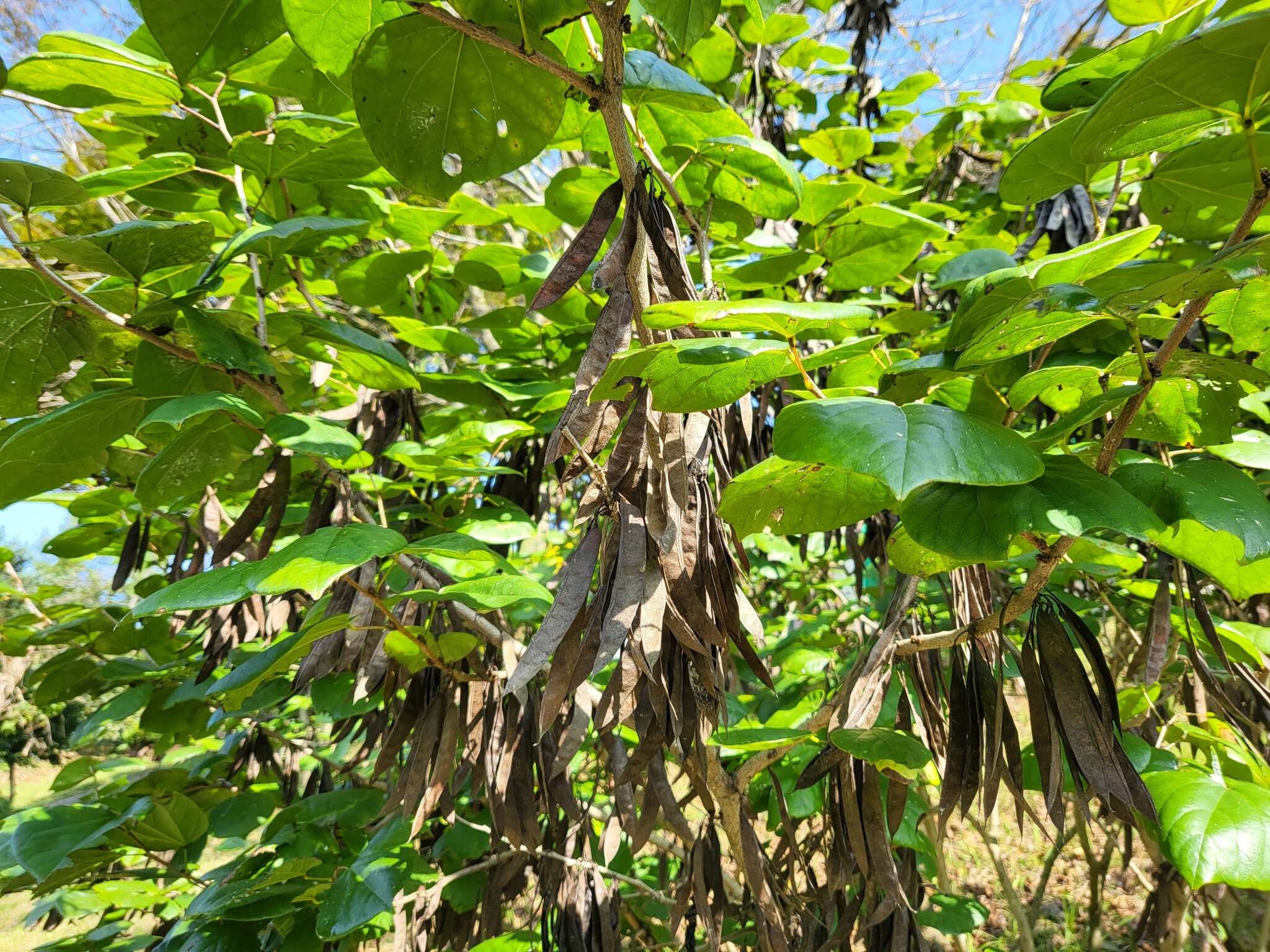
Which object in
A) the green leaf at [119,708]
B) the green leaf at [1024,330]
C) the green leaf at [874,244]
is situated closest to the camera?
the green leaf at [1024,330]

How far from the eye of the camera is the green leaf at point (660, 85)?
0.70 meters

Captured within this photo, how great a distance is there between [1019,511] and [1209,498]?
A: 164 millimetres

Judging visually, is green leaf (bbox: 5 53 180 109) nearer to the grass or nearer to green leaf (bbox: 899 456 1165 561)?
green leaf (bbox: 899 456 1165 561)

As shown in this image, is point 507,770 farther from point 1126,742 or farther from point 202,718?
point 202,718

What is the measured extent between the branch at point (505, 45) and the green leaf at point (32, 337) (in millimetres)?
712

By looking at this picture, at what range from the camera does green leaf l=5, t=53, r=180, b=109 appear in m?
0.91

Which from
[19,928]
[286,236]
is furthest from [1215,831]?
[19,928]

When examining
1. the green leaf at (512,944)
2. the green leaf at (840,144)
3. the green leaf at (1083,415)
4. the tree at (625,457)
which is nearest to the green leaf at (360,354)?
the tree at (625,457)

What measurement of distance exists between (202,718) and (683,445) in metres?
1.80

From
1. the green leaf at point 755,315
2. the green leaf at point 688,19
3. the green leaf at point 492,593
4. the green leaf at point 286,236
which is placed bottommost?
the green leaf at point 492,593

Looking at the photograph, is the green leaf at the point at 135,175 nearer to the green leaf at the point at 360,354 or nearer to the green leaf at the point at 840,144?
the green leaf at the point at 360,354

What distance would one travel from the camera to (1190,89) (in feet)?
1.65

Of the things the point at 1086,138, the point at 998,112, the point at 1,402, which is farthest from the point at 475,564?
the point at 998,112

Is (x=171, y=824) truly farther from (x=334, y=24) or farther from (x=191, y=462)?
(x=334, y=24)
